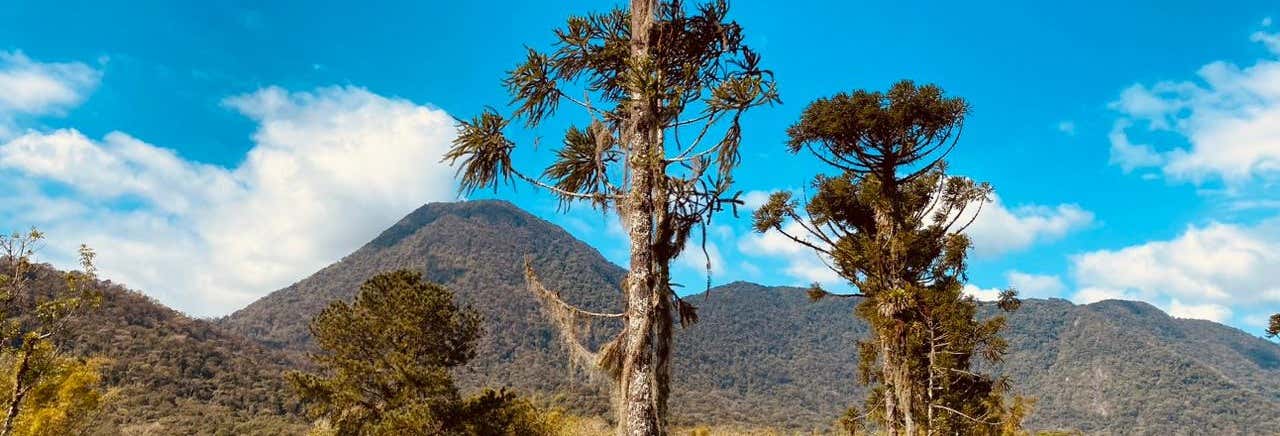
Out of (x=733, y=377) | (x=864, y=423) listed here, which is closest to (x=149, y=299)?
(x=864, y=423)

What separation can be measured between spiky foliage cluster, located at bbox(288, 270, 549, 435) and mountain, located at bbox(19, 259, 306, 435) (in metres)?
38.0

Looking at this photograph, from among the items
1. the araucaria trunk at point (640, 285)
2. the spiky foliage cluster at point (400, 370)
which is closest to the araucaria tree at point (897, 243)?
the araucaria trunk at point (640, 285)

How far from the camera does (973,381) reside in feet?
63.5

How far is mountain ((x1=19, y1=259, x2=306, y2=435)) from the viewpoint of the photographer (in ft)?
201

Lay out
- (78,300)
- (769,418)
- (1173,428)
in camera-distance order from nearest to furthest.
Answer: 1. (78,300)
2. (1173,428)
3. (769,418)

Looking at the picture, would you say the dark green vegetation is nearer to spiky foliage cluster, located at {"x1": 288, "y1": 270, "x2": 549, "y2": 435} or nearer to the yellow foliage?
the yellow foliage

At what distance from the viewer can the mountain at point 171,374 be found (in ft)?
201

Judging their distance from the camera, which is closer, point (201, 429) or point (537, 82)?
point (537, 82)

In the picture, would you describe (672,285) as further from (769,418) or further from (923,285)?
(769,418)

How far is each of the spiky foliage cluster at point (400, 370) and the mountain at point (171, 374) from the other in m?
38.0

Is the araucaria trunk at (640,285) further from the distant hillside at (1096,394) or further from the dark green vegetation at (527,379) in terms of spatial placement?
the distant hillside at (1096,394)

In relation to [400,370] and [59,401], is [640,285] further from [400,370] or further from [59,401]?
[59,401]

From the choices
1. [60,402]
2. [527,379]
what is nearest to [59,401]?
[60,402]

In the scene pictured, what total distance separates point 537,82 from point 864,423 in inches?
540
